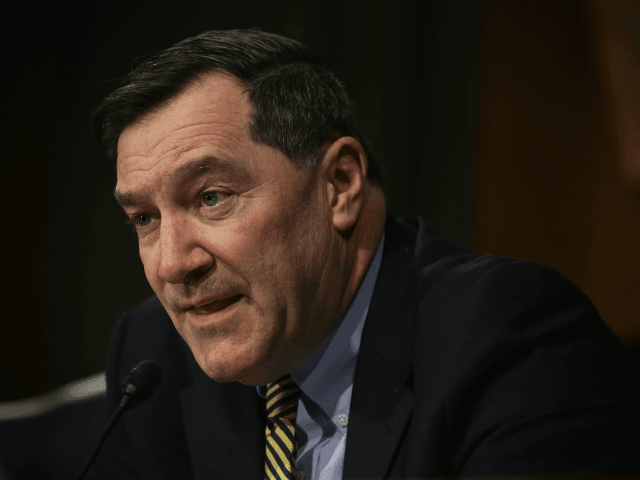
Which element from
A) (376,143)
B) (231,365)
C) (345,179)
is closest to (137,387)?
(231,365)

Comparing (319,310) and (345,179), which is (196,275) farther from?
(345,179)

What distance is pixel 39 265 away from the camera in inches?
67.9

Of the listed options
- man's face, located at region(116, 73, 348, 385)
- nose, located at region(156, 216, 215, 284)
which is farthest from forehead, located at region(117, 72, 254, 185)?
nose, located at region(156, 216, 215, 284)

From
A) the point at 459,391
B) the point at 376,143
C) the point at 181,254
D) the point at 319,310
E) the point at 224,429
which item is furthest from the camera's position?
the point at 376,143

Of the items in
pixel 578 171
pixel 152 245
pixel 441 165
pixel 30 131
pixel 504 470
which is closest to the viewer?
pixel 504 470

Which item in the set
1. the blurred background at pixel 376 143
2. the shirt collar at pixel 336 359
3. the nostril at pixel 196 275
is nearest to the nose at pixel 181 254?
the nostril at pixel 196 275

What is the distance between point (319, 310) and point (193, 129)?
0.51 m

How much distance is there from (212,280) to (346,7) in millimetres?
1017

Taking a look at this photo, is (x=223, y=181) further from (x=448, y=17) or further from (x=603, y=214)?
(x=603, y=214)

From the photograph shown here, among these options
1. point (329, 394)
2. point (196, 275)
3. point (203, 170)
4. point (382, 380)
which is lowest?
point (329, 394)

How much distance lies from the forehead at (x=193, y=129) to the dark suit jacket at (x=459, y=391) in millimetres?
512

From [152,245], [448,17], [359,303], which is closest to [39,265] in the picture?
[152,245]

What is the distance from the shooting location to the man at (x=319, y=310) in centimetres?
99

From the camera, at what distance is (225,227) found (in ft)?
3.85
